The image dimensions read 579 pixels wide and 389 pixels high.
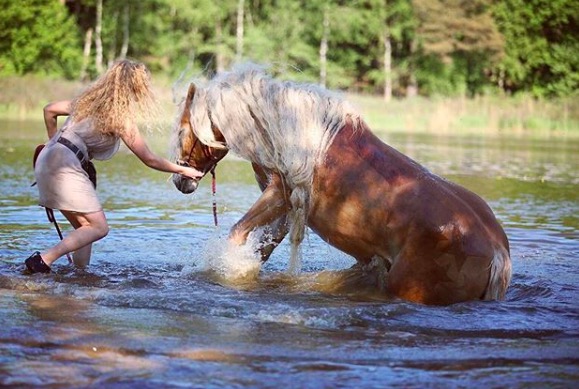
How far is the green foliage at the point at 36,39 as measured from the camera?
48750mm

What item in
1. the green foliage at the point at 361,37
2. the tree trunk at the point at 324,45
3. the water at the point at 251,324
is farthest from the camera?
the tree trunk at the point at 324,45

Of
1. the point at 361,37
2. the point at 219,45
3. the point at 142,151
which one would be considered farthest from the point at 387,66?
the point at 142,151

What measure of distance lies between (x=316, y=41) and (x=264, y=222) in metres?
61.3

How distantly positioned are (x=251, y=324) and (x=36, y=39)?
48.9m

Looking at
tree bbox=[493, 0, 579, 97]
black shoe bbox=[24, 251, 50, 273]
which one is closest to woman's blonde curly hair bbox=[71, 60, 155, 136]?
black shoe bbox=[24, 251, 50, 273]

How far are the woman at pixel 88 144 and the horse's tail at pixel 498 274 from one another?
227 cm

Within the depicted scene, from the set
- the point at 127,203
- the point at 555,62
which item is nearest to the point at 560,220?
the point at 127,203

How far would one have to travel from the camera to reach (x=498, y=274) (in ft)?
17.6

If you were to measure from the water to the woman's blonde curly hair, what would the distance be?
993 mm

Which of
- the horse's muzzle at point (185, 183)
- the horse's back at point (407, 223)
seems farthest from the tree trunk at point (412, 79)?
the horse's back at point (407, 223)

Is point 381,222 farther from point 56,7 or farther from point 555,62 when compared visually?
point 555,62

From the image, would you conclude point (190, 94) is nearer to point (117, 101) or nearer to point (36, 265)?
point (117, 101)

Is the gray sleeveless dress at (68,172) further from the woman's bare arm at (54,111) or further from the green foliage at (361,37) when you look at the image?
the green foliage at (361,37)

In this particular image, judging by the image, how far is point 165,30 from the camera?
62.4 metres
